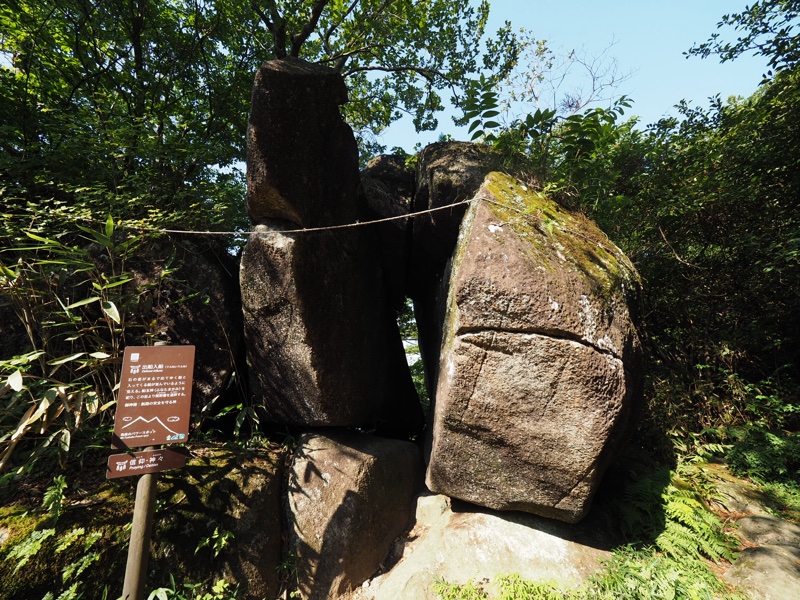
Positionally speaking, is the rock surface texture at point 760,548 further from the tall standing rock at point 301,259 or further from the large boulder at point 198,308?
the large boulder at point 198,308

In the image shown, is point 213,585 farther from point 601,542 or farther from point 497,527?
point 601,542

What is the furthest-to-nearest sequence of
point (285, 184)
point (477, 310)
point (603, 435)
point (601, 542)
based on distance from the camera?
point (285, 184) < point (601, 542) < point (477, 310) < point (603, 435)

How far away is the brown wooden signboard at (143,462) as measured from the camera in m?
2.46

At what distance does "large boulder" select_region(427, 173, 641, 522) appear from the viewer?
3.26m

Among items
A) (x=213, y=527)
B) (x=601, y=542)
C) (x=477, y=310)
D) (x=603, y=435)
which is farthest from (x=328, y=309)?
(x=601, y=542)

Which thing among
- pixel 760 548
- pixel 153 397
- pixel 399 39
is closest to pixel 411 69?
pixel 399 39

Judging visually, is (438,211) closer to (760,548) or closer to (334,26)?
(760,548)

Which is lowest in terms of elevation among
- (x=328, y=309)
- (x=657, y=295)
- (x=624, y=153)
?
(x=328, y=309)

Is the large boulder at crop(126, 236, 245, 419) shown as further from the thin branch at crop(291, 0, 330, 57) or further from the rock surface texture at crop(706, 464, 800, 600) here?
the thin branch at crop(291, 0, 330, 57)

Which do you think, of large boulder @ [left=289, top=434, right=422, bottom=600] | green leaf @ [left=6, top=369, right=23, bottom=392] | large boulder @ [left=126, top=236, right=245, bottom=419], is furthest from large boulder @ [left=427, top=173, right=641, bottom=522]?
green leaf @ [left=6, top=369, right=23, bottom=392]

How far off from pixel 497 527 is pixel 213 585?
2825 millimetres

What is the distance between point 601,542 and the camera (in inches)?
149

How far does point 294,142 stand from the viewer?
4.23 metres

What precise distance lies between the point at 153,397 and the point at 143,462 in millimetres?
444
